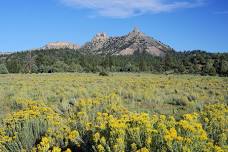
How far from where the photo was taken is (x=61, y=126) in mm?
7074

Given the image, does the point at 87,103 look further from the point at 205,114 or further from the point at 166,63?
the point at 166,63

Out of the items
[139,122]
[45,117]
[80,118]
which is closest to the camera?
[139,122]

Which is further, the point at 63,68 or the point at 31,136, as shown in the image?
the point at 63,68

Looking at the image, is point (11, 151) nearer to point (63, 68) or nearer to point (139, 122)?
point (139, 122)

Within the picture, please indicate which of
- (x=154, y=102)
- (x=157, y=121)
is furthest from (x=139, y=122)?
(x=154, y=102)

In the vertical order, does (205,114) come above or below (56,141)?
above

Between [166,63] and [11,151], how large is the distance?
8137cm

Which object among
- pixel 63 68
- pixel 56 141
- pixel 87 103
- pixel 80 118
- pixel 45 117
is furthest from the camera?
pixel 63 68

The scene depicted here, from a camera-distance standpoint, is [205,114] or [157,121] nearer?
[157,121]

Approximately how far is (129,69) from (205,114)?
8269cm

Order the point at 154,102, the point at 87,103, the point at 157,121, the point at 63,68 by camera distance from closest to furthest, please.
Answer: the point at 157,121, the point at 87,103, the point at 154,102, the point at 63,68

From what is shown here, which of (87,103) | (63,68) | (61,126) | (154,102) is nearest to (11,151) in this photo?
(61,126)

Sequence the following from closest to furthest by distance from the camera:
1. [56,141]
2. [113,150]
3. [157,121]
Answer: [113,150] < [157,121] < [56,141]

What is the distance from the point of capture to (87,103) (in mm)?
8492
